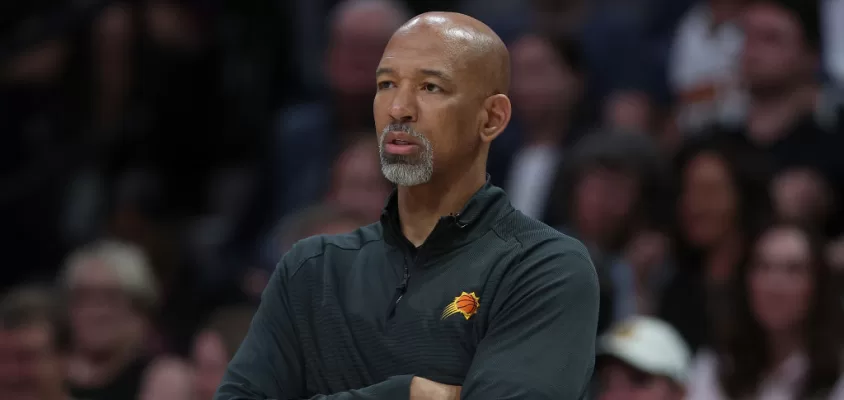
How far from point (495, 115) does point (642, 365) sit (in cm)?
244

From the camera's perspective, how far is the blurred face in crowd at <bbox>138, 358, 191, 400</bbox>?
6.35 m

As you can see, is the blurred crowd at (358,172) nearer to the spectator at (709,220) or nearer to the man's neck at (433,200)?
the spectator at (709,220)

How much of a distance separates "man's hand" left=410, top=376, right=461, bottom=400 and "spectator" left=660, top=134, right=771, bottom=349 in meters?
3.37

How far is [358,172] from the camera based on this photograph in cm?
665

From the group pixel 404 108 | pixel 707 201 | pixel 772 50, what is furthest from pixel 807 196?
pixel 404 108

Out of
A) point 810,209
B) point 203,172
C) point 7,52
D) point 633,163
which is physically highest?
point 7,52

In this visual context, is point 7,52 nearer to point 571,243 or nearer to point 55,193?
point 55,193

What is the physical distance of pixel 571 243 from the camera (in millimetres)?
3145

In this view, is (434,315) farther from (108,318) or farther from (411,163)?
(108,318)

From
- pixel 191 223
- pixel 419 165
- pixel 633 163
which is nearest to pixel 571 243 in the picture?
pixel 419 165

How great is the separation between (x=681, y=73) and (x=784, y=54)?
80 cm

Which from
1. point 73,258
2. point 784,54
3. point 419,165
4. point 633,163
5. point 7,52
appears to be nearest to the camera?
point 419,165

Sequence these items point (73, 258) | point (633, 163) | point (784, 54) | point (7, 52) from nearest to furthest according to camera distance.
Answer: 1. point (633, 163)
2. point (784, 54)
3. point (73, 258)
4. point (7, 52)

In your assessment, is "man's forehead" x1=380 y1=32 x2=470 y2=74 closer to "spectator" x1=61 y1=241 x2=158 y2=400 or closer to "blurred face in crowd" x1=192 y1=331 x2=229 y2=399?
"blurred face in crowd" x1=192 y1=331 x2=229 y2=399
